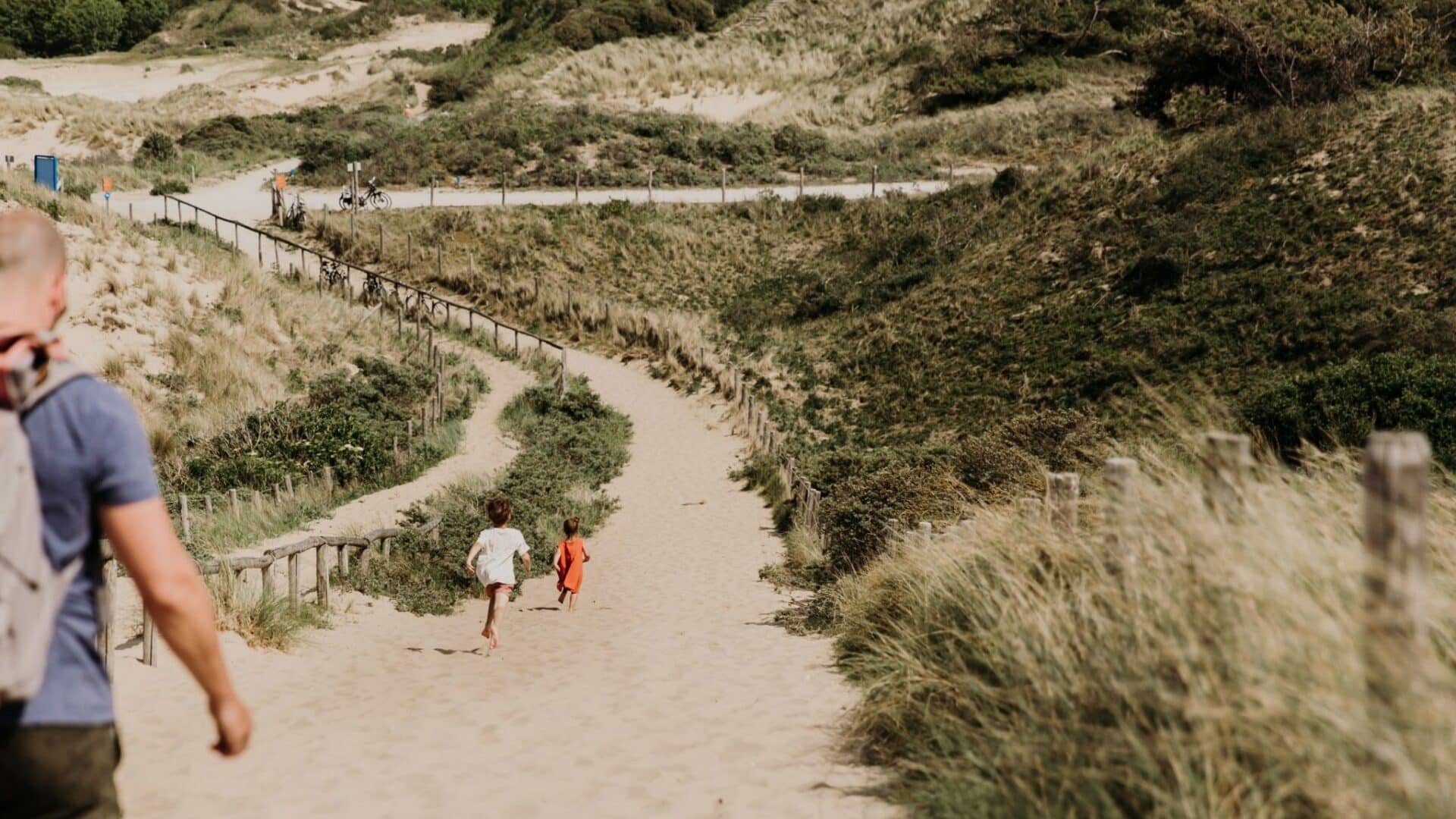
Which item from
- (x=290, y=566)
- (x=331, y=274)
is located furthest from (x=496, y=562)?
(x=331, y=274)

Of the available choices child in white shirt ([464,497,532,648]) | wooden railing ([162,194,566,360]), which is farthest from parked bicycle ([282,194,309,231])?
child in white shirt ([464,497,532,648])

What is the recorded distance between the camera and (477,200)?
42.7 metres

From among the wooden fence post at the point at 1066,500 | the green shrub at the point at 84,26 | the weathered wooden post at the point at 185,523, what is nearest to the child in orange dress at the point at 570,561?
the weathered wooden post at the point at 185,523

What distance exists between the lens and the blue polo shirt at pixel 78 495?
236cm

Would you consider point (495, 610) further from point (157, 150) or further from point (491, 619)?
point (157, 150)

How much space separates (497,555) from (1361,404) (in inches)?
451

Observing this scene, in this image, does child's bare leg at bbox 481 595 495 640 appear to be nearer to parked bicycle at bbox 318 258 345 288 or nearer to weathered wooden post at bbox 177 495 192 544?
weathered wooden post at bbox 177 495 192 544

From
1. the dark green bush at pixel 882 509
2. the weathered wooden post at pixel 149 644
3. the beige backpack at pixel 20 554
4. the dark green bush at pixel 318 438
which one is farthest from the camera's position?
the dark green bush at pixel 318 438

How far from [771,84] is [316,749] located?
6043 centimetres

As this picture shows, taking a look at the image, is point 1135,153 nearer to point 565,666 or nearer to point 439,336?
point 439,336

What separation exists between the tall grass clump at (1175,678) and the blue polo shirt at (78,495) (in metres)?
2.90

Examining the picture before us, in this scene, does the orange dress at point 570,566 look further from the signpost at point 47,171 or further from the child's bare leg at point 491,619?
the signpost at point 47,171

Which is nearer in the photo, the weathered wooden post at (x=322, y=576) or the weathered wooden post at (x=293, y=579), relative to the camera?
the weathered wooden post at (x=293, y=579)

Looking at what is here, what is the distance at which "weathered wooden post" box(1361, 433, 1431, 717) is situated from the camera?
276cm
